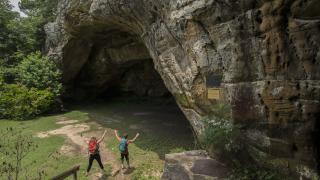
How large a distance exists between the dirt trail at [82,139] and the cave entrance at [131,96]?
1.49m

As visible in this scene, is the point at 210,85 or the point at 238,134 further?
the point at 210,85

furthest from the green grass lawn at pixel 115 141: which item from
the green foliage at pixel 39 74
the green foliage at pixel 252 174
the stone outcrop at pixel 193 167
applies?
the green foliage at pixel 252 174

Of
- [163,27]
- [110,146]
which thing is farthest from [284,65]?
[110,146]

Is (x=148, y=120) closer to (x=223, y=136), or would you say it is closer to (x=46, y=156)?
(x=46, y=156)

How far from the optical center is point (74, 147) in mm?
15305

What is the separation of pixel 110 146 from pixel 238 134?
27.1ft

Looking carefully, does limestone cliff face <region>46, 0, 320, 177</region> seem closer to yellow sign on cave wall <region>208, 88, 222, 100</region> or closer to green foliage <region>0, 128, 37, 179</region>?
yellow sign on cave wall <region>208, 88, 222, 100</region>

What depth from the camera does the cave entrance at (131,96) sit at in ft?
55.6

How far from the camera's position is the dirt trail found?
39.1 feet

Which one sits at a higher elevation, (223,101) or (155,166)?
(223,101)

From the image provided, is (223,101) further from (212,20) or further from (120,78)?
(120,78)

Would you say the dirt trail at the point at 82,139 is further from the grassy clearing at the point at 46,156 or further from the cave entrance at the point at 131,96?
the cave entrance at the point at 131,96

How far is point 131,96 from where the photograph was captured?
31.5 metres

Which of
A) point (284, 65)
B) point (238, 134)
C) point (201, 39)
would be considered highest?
point (201, 39)
